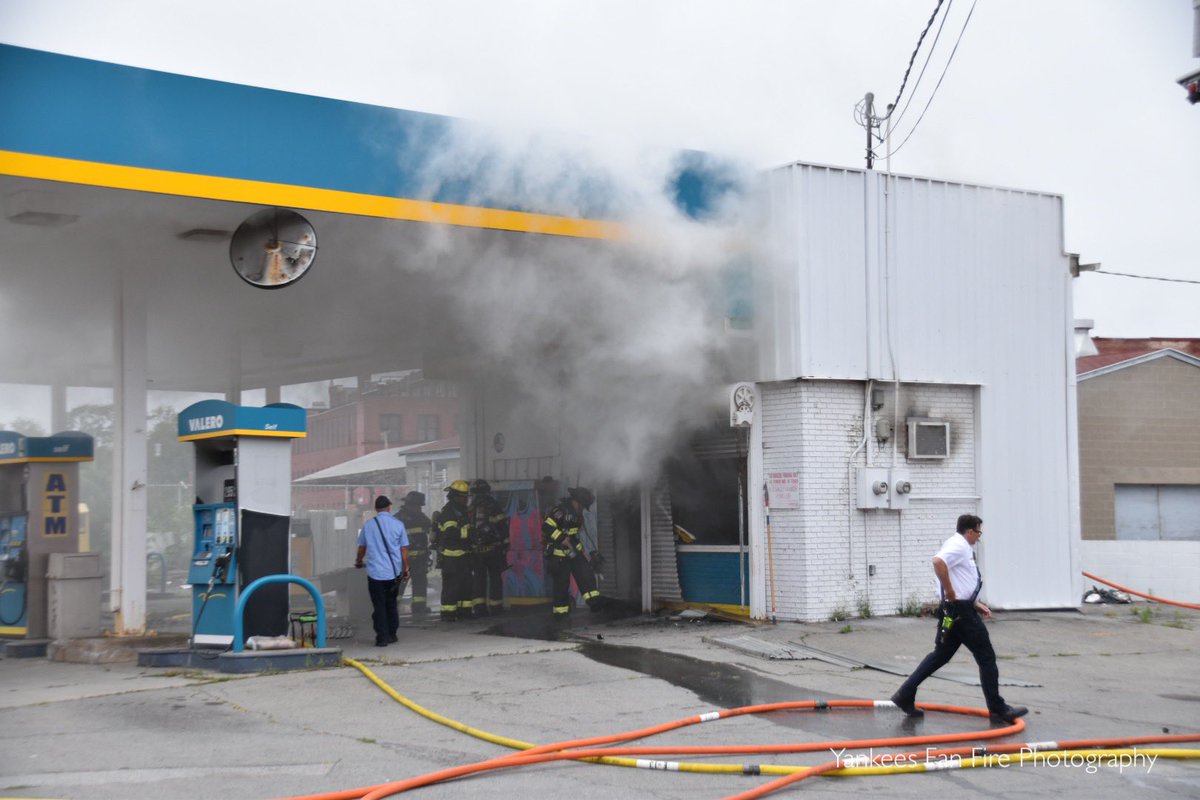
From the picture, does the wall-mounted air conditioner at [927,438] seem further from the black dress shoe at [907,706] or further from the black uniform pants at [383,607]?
the black uniform pants at [383,607]

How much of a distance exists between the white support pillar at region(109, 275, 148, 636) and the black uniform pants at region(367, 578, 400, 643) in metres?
2.61

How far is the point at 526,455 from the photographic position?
17359 millimetres

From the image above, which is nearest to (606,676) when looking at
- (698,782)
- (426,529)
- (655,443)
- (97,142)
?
(698,782)

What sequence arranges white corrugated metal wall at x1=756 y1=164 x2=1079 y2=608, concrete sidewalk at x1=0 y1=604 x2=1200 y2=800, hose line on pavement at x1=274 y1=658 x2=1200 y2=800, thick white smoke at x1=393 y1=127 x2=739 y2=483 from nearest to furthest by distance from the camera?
1. hose line on pavement at x1=274 y1=658 x2=1200 y2=800
2. concrete sidewalk at x1=0 y1=604 x2=1200 y2=800
3. thick white smoke at x1=393 y1=127 x2=739 y2=483
4. white corrugated metal wall at x1=756 y1=164 x2=1079 y2=608

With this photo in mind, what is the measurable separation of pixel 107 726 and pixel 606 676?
387 centimetres

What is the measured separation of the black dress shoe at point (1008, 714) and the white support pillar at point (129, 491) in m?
8.66

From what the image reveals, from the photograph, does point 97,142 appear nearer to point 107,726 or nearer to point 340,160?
point 340,160

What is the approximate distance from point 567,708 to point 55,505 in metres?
7.20

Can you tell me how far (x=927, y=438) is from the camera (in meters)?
13.2

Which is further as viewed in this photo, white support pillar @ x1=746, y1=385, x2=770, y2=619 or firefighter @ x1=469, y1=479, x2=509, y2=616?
firefighter @ x1=469, y1=479, x2=509, y2=616

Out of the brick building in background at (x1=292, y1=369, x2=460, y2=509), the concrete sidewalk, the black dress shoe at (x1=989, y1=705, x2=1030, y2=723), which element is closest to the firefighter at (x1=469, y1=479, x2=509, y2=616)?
the concrete sidewalk

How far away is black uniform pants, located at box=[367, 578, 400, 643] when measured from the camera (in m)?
11.4

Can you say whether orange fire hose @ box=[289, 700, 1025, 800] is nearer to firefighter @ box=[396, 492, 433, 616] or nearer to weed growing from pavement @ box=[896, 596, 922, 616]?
weed growing from pavement @ box=[896, 596, 922, 616]

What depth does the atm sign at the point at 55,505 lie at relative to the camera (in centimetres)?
1234
